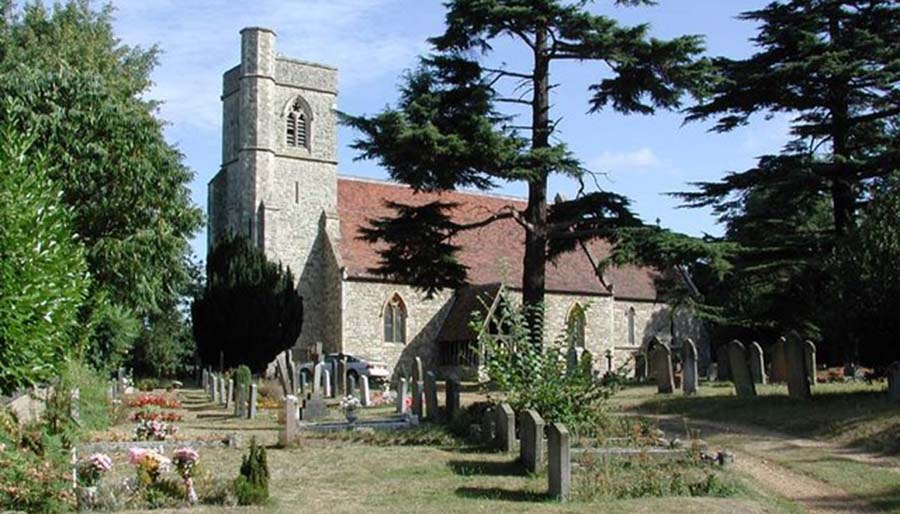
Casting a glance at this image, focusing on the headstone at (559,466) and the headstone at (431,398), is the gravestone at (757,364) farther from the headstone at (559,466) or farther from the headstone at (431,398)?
the headstone at (559,466)

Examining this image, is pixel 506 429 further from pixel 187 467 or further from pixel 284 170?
pixel 284 170

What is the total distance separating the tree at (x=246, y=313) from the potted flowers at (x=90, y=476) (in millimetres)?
26411

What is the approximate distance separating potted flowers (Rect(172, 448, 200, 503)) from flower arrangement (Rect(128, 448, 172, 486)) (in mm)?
176

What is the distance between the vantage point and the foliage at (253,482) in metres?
10.8

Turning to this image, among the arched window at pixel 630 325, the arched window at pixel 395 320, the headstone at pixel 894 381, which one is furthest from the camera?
the arched window at pixel 630 325

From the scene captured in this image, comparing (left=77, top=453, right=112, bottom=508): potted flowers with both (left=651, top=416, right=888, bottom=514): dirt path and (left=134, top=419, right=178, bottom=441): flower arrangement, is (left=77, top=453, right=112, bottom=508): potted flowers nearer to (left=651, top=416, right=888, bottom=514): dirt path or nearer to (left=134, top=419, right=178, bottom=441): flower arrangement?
(left=134, top=419, right=178, bottom=441): flower arrangement

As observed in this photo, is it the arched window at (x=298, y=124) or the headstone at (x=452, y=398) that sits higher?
the arched window at (x=298, y=124)

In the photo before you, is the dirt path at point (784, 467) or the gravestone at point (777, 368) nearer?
the dirt path at point (784, 467)

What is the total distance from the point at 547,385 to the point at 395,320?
2795 centimetres

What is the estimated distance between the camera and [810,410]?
56.6 ft

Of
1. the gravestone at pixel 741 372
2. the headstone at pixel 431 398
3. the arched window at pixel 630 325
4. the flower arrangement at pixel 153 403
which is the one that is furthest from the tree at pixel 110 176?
the arched window at pixel 630 325

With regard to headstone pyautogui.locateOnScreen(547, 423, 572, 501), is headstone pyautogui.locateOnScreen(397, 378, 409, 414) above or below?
above

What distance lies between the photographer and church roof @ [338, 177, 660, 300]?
141 ft

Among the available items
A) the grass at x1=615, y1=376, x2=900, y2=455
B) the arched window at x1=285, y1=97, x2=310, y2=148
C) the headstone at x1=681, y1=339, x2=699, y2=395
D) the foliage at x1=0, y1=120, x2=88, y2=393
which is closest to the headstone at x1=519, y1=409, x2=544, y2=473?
the grass at x1=615, y1=376, x2=900, y2=455
